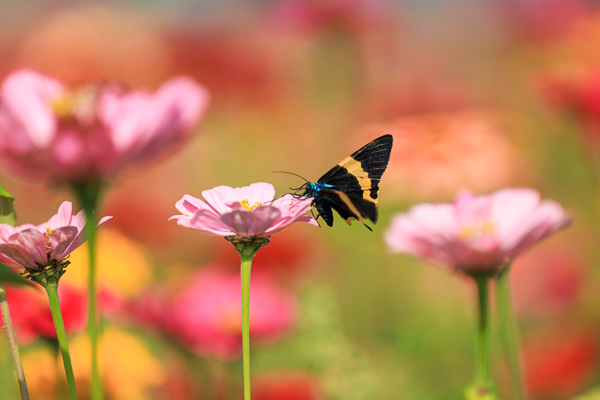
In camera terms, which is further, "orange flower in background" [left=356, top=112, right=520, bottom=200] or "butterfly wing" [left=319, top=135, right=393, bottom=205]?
"orange flower in background" [left=356, top=112, right=520, bottom=200]

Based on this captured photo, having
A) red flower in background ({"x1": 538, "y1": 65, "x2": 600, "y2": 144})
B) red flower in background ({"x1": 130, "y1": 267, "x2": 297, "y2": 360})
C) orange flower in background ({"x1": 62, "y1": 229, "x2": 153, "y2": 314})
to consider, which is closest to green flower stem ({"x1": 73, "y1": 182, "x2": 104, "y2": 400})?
red flower in background ({"x1": 130, "y1": 267, "x2": 297, "y2": 360})

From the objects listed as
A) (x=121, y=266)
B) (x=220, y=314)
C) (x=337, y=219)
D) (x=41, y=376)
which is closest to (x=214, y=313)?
(x=220, y=314)

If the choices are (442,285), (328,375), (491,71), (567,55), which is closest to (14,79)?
(328,375)

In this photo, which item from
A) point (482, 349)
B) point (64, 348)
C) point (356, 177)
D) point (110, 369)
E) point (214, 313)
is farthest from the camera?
point (214, 313)

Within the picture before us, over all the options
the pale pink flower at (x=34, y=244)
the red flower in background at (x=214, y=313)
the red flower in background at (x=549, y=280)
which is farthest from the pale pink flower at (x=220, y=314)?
the red flower in background at (x=549, y=280)

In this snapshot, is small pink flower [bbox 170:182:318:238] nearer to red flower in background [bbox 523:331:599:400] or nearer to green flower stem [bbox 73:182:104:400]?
green flower stem [bbox 73:182:104:400]

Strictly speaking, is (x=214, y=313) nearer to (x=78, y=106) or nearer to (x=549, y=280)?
(x=78, y=106)

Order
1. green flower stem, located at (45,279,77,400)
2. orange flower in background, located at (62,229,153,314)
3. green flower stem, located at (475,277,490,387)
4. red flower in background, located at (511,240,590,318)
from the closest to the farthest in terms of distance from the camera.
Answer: green flower stem, located at (45,279,77,400), green flower stem, located at (475,277,490,387), orange flower in background, located at (62,229,153,314), red flower in background, located at (511,240,590,318)
